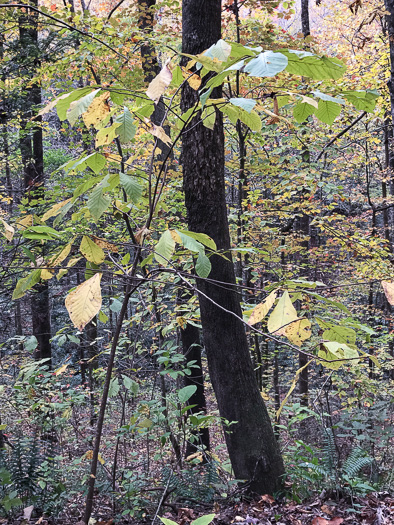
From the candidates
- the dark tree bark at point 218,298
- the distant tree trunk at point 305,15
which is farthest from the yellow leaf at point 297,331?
the distant tree trunk at point 305,15

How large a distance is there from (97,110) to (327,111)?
2.42ft

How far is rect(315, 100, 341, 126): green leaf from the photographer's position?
3.70 ft

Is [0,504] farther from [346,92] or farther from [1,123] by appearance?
[1,123]

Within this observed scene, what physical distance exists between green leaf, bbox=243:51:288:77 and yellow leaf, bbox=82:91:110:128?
513 millimetres

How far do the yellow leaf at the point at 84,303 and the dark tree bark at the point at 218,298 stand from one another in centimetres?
217

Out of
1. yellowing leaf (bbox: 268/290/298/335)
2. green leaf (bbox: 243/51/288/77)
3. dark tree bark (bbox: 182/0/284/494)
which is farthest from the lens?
dark tree bark (bbox: 182/0/284/494)

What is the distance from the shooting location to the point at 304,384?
30.3ft

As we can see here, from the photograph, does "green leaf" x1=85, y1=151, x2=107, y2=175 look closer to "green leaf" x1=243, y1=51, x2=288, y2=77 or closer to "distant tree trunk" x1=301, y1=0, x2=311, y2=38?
Answer: "green leaf" x1=243, y1=51, x2=288, y2=77

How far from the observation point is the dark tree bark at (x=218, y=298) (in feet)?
10.5

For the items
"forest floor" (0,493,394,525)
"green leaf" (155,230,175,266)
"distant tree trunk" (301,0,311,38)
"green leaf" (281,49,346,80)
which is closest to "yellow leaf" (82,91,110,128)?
"green leaf" (155,230,175,266)

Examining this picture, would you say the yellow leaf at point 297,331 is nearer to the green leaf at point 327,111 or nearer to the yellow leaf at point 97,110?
the green leaf at point 327,111

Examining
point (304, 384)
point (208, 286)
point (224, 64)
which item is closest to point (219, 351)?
point (208, 286)

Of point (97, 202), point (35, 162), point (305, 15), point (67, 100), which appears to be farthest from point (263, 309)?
point (305, 15)

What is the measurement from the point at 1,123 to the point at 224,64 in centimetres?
806
